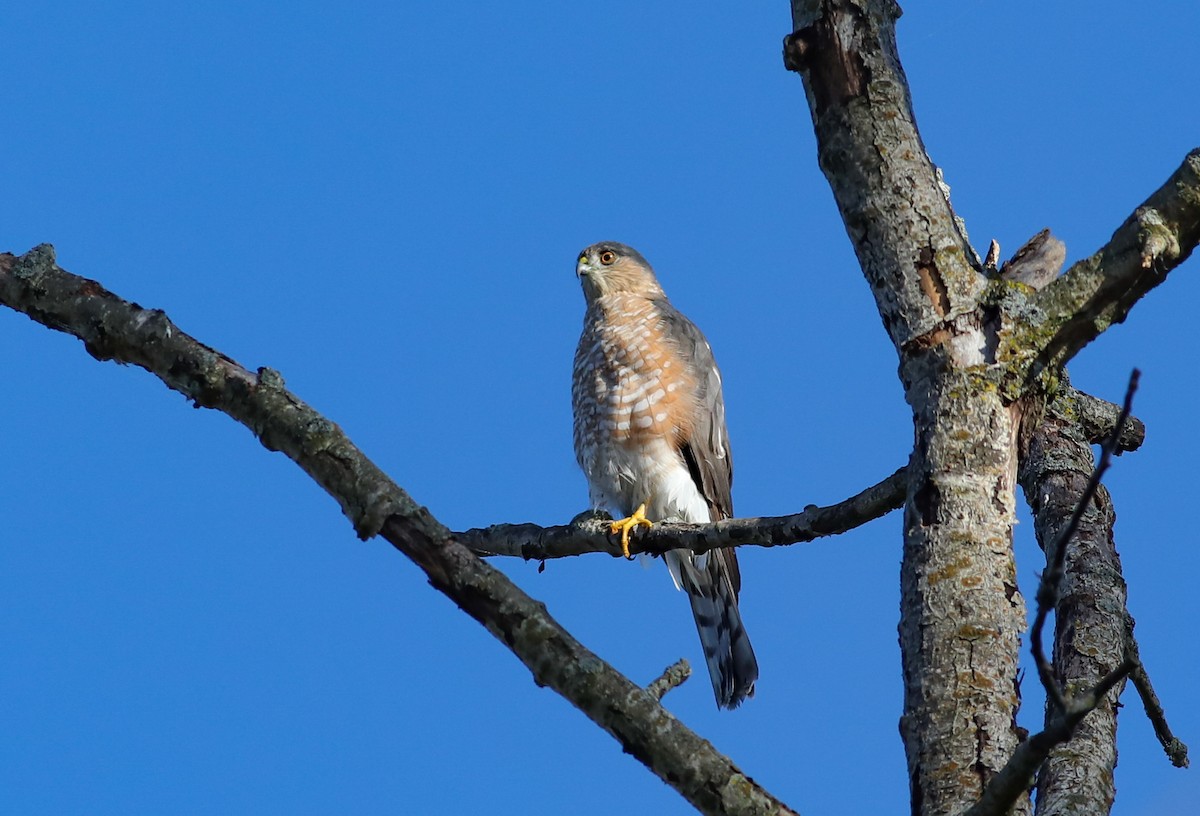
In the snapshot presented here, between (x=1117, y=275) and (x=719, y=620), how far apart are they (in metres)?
3.99

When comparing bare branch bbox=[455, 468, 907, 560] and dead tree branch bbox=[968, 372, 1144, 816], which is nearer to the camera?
dead tree branch bbox=[968, 372, 1144, 816]

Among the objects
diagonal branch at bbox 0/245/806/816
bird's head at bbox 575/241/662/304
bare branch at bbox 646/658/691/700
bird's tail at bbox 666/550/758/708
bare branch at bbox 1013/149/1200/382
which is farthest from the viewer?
bird's head at bbox 575/241/662/304

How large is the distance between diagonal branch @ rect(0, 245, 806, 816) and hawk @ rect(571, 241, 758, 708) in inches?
146

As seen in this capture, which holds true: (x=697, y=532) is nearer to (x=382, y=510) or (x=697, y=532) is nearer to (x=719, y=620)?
(x=382, y=510)

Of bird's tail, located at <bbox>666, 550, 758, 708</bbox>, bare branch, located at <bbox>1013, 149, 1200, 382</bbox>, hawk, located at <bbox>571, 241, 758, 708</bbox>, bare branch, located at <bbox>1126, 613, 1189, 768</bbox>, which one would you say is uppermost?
hawk, located at <bbox>571, 241, 758, 708</bbox>

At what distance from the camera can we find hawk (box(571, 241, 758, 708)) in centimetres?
655

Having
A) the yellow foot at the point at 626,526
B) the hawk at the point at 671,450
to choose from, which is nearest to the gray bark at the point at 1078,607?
the yellow foot at the point at 626,526

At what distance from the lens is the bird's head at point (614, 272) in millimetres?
7801

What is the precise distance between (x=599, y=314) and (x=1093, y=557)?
3.82 meters

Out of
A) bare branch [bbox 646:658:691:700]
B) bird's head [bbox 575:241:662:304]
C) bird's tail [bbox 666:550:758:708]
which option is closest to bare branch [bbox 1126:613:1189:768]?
bare branch [bbox 646:658:691:700]

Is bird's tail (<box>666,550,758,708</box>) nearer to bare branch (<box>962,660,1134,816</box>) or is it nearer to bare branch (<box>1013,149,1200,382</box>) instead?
bare branch (<box>1013,149,1200,382</box>)

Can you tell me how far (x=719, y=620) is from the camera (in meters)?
6.75

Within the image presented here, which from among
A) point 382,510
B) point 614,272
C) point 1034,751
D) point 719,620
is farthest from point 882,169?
point 614,272

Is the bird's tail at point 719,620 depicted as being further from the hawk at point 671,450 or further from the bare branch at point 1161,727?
the bare branch at point 1161,727
